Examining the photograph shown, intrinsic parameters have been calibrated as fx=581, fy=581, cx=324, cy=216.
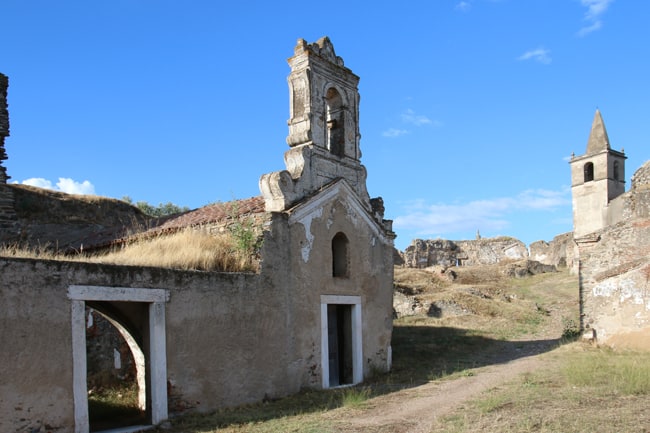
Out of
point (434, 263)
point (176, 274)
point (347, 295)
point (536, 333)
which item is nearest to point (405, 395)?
point (347, 295)

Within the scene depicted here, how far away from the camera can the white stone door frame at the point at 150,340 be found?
7.84 m

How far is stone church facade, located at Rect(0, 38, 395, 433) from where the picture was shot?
7.54 meters

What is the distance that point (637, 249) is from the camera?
15.6 meters

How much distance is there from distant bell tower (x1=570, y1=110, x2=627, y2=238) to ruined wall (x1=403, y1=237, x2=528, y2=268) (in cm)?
951

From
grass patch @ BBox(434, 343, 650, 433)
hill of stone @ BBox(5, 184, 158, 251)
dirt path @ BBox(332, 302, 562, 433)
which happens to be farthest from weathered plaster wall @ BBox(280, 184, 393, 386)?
hill of stone @ BBox(5, 184, 158, 251)

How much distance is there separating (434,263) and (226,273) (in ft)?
129

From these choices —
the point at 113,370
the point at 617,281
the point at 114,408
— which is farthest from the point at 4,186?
the point at 617,281

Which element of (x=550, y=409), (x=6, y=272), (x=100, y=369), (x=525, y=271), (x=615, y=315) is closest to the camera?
(x=6, y=272)

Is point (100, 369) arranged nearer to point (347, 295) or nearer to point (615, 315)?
point (347, 295)

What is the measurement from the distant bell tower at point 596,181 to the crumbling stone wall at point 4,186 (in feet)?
112

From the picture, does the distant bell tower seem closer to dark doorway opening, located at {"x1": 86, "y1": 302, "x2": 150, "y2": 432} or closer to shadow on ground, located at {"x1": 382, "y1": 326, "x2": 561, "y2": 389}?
shadow on ground, located at {"x1": 382, "y1": 326, "x2": 561, "y2": 389}

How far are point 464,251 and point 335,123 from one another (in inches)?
1505

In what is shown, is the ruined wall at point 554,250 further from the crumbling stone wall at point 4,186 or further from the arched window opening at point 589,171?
the crumbling stone wall at point 4,186

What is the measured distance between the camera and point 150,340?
29.5 ft
